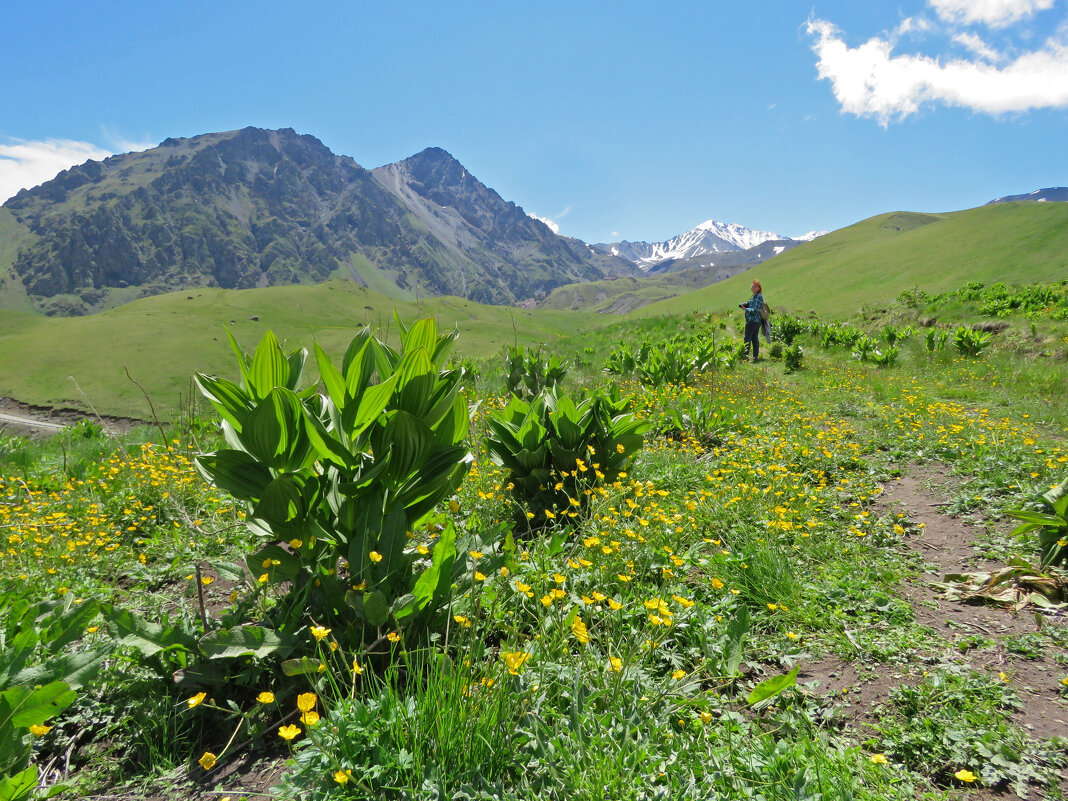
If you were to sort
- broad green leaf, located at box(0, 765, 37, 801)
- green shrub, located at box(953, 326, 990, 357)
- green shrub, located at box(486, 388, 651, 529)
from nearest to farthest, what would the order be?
1. broad green leaf, located at box(0, 765, 37, 801)
2. green shrub, located at box(486, 388, 651, 529)
3. green shrub, located at box(953, 326, 990, 357)

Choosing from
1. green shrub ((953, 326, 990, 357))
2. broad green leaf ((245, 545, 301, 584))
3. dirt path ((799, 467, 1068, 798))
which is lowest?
dirt path ((799, 467, 1068, 798))

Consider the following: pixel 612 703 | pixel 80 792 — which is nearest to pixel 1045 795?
pixel 612 703

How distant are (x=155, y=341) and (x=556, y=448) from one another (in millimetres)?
109922

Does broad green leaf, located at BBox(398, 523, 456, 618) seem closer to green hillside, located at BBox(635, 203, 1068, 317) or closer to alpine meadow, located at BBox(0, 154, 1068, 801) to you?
alpine meadow, located at BBox(0, 154, 1068, 801)

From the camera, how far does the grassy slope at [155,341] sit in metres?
62.6

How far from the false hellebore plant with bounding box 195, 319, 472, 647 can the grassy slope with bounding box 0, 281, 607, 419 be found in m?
28.6

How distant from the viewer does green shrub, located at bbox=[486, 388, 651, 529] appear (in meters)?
3.88

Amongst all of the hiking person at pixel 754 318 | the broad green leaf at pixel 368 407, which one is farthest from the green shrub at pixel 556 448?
the hiking person at pixel 754 318

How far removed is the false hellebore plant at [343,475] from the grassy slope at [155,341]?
93.9ft

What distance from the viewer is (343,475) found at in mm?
2309

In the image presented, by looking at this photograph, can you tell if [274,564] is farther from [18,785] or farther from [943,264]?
[943,264]

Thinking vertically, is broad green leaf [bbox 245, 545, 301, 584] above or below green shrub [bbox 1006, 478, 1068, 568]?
above

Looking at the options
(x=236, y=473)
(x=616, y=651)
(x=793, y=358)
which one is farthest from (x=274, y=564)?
(x=793, y=358)

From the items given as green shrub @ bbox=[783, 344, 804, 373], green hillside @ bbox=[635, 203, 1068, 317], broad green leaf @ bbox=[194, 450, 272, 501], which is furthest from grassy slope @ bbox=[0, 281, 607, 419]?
broad green leaf @ bbox=[194, 450, 272, 501]
